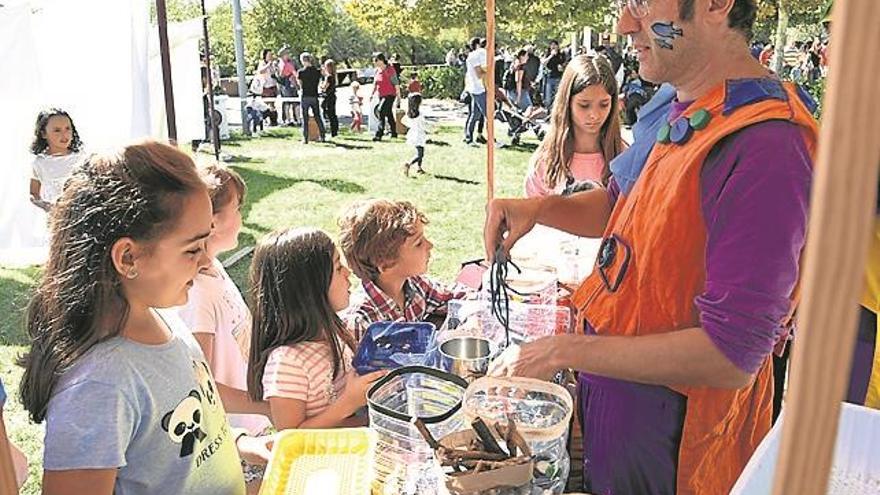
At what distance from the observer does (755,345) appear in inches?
48.0

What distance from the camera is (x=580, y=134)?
141 inches

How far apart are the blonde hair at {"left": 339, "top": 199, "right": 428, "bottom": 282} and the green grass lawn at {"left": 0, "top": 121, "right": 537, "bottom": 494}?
5.74 feet

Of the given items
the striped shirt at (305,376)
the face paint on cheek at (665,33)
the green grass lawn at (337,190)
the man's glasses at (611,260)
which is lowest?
the green grass lawn at (337,190)

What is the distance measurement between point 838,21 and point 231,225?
225 cm

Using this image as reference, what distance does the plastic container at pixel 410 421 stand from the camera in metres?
1.32

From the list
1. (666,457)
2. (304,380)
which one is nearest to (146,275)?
(304,380)

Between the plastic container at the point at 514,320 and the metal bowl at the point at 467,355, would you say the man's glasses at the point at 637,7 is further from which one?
the plastic container at the point at 514,320

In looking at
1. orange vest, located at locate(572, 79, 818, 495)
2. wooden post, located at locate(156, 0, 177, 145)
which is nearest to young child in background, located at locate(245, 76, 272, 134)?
wooden post, located at locate(156, 0, 177, 145)

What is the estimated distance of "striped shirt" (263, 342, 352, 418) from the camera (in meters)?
1.85

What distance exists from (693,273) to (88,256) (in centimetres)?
107

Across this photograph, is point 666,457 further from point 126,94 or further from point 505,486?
point 126,94

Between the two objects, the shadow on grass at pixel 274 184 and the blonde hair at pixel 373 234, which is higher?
the blonde hair at pixel 373 234

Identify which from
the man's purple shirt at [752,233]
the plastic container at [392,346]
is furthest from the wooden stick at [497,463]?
the plastic container at [392,346]

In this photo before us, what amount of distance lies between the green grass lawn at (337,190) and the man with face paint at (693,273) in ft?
8.41
